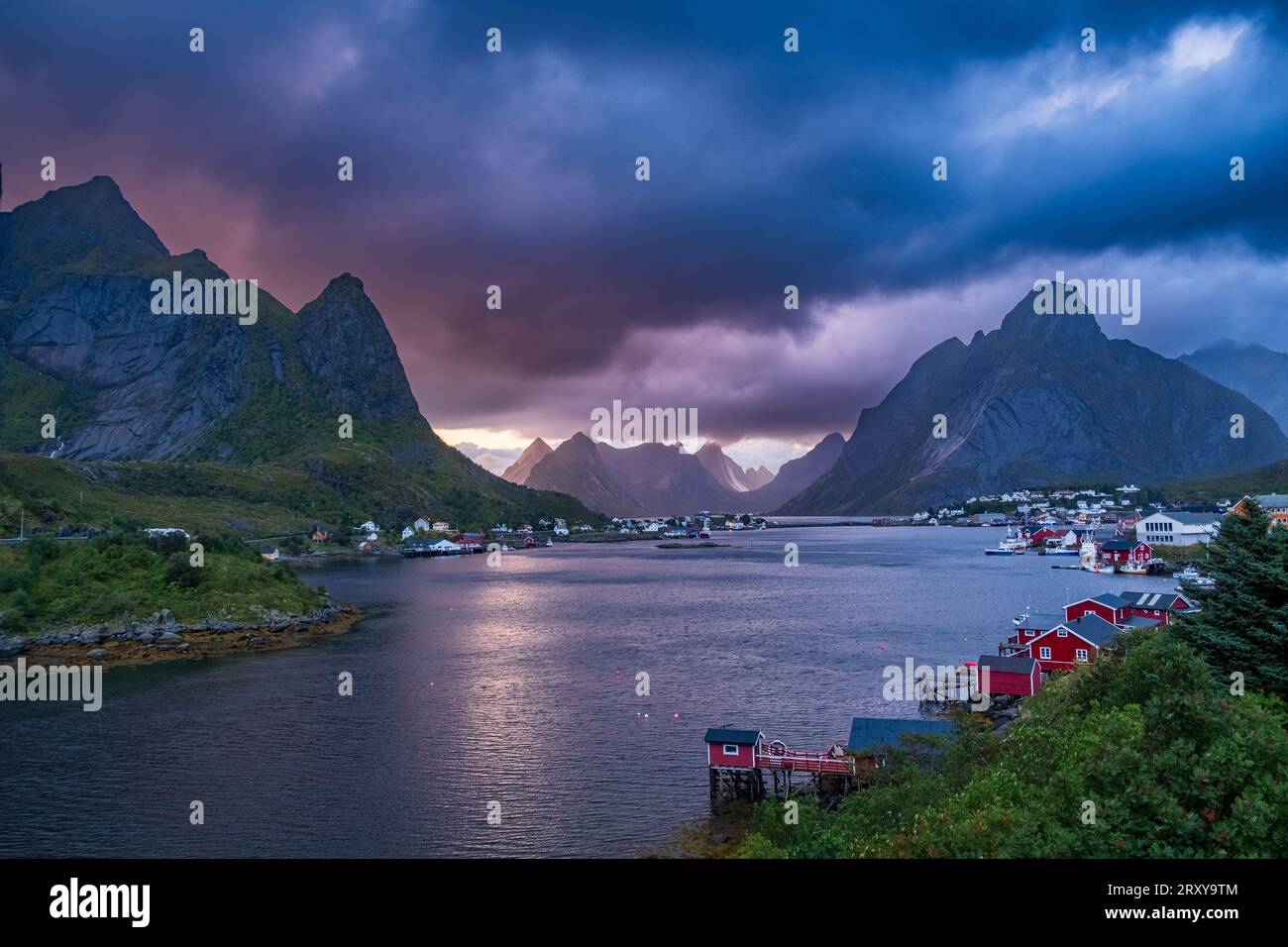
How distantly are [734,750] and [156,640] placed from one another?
55240 mm

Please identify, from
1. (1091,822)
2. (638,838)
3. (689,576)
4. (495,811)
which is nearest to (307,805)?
(495,811)

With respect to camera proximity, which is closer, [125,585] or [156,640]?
[156,640]

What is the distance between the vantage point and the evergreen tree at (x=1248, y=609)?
22531mm

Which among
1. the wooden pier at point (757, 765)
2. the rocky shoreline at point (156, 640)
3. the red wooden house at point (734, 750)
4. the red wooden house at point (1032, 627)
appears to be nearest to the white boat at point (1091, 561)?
the red wooden house at point (1032, 627)

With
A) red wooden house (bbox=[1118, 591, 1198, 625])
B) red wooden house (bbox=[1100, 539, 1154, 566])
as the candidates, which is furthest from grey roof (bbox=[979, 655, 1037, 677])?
red wooden house (bbox=[1100, 539, 1154, 566])

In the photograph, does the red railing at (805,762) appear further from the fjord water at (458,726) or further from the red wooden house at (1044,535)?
the red wooden house at (1044,535)

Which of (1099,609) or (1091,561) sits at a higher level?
(1099,609)

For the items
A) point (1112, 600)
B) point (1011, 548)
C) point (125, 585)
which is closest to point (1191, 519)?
point (1011, 548)

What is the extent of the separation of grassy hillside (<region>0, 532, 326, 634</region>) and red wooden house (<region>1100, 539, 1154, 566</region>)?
117800 mm

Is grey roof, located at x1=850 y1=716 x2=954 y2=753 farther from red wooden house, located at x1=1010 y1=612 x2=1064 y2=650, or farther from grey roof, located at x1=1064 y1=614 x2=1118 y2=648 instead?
red wooden house, located at x1=1010 y1=612 x2=1064 y2=650

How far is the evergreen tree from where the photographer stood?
22.5 metres

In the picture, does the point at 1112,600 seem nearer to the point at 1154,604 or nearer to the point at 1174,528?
the point at 1154,604

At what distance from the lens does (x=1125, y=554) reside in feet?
394

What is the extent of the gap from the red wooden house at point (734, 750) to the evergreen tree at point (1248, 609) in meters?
16.7
